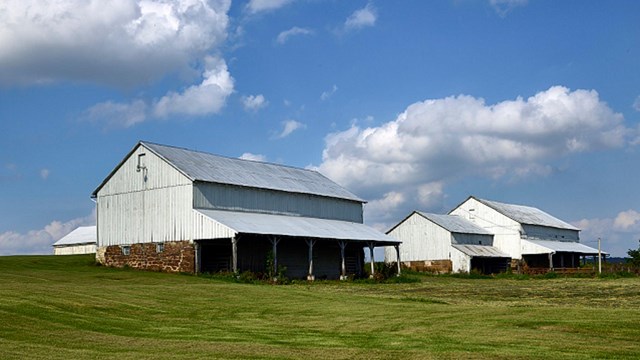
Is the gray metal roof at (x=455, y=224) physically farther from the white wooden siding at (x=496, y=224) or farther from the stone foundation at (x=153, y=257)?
the stone foundation at (x=153, y=257)

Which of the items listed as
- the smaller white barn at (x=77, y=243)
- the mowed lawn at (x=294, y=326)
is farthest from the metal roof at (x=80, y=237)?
the mowed lawn at (x=294, y=326)

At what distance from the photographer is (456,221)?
273 feet

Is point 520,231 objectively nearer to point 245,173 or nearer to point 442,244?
point 442,244

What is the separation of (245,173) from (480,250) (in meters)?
32.1

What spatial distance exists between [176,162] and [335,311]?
95.0 ft

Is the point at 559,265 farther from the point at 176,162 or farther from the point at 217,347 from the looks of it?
the point at 217,347

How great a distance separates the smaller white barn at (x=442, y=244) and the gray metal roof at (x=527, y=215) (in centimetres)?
460

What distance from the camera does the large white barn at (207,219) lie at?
5025cm

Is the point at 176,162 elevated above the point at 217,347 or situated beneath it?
elevated above

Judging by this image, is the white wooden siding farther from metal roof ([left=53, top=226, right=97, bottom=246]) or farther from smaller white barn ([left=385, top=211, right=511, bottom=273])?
metal roof ([left=53, top=226, right=97, bottom=246])

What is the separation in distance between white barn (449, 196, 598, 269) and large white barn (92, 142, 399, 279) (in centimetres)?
2774

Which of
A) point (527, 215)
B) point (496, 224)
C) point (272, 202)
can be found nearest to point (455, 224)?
point (496, 224)

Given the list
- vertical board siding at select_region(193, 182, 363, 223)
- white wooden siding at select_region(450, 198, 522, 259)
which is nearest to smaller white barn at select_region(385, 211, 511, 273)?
white wooden siding at select_region(450, 198, 522, 259)

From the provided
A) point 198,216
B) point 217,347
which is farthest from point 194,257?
point 217,347
